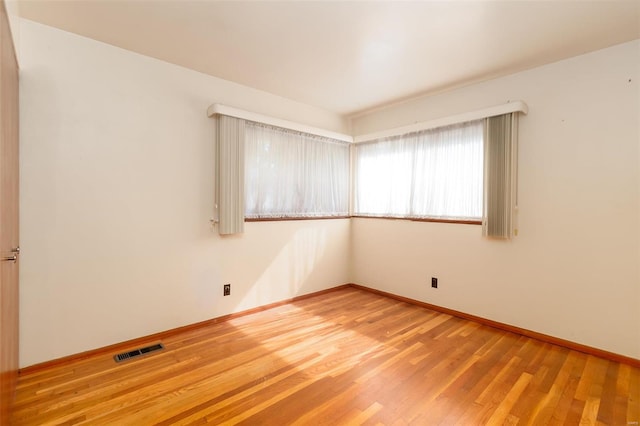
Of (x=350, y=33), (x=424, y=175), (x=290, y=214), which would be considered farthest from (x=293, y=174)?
(x=350, y=33)

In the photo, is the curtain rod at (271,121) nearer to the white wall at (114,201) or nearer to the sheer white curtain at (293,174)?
the sheer white curtain at (293,174)

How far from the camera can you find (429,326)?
306 cm

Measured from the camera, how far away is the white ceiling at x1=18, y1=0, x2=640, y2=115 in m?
2.00

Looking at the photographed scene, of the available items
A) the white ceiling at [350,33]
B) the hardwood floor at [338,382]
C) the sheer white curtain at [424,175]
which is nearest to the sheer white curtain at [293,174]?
the sheer white curtain at [424,175]

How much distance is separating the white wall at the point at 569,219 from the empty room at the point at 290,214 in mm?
16

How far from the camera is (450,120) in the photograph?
129 inches

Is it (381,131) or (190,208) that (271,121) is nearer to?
(190,208)

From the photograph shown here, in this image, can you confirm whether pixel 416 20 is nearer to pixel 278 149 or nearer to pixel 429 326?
pixel 278 149

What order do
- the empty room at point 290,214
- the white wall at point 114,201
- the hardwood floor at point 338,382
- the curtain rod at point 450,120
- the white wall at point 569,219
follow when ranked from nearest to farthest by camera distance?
the hardwood floor at point 338,382 < the empty room at point 290,214 < the white wall at point 114,201 < the white wall at point 569,219 < the curtain rod at point 450,120

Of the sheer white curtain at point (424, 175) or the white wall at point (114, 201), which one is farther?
the sheer white curtain at point (424, 175)

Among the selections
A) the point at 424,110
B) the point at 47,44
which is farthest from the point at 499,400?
the point at 47,44

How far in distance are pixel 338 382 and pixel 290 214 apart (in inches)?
81.4

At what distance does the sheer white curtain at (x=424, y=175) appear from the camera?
321 cm

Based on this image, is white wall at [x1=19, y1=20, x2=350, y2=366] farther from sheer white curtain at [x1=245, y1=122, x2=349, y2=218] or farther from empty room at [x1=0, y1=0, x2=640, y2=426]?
sheer white curtain at [x1=245, y1=122, x2=349, y2=218]
